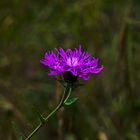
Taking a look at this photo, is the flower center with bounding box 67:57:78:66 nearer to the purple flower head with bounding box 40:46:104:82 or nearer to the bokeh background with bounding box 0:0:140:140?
the purple flower head with bounding box 40:46:104:82

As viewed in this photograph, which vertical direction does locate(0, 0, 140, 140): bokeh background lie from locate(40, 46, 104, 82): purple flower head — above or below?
above

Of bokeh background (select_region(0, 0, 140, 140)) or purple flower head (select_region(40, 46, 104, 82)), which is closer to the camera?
purple flower head (select_region(40, 46, 104, 82))

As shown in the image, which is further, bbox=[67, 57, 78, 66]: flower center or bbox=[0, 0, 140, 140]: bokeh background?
bbox=[0, 0, 140, 140]: bokeh background

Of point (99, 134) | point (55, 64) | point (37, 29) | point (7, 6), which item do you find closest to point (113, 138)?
point (99, 134)

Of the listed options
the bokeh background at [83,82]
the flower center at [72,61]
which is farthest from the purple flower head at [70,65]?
the bokeh background at [83,82]

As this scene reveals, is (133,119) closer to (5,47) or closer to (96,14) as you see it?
(96,14)

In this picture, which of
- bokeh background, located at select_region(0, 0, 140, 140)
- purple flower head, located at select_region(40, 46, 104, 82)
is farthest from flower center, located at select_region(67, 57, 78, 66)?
bokeh background, located at select_region(0, 0, 140, 140)

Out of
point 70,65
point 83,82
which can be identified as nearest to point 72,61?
point 70,65
